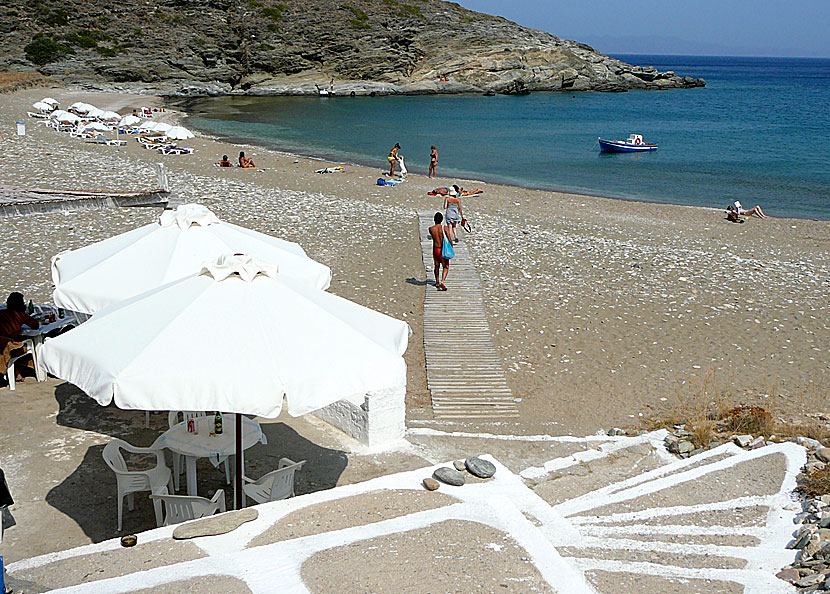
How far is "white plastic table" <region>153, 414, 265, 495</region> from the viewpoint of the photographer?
6215mm

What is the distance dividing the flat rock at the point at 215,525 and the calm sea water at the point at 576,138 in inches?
1123

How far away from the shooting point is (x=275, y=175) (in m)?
Result: 26.0

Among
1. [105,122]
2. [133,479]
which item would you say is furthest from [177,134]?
[133,479]

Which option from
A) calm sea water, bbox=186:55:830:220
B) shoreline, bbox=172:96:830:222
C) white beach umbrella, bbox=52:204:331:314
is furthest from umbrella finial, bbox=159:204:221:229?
calm sea water, bbox=186:55:830:220

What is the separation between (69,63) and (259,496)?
82.3 m

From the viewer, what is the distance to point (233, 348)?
501cm

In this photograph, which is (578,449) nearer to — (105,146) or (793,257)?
(793,257)

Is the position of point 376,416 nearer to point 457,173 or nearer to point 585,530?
point 585,530

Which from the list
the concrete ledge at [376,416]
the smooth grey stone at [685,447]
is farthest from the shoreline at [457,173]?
the concrete ledge at [376,416]

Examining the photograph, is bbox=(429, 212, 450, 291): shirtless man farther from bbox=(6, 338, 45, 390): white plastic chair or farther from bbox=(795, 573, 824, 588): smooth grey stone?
bbox=(795, 573, 824, 588): smooth grey stone

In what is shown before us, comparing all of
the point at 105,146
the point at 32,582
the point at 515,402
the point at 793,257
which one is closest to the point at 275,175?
the point at 105,146

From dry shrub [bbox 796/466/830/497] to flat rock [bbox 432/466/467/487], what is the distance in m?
3.05

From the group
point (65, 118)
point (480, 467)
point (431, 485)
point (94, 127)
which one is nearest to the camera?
point (431, 485)

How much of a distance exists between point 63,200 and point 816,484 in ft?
52.7
